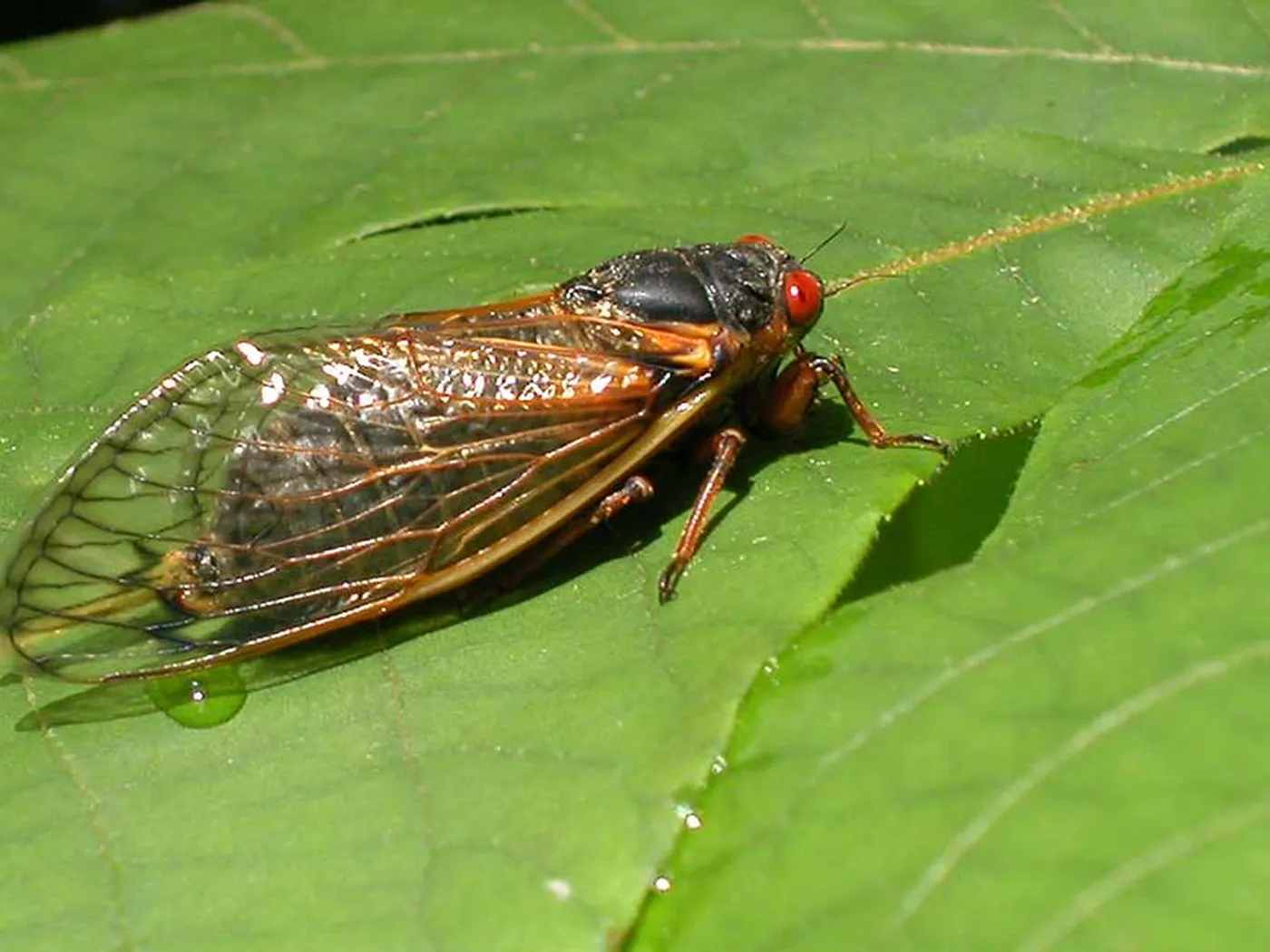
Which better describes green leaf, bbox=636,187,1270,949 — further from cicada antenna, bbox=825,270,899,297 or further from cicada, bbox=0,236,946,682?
cicada antenna, bbox=825,270,899,297

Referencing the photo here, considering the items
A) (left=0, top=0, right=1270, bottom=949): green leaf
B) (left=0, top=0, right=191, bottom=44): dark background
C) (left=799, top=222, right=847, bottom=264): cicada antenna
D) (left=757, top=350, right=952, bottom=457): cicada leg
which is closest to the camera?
(left=0, top=0, right=1270, bottom=949): green leaf

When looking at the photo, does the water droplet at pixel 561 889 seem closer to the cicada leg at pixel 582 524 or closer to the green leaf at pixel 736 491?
the green leaf at pixel 736 491

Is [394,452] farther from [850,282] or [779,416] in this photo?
[850,282]

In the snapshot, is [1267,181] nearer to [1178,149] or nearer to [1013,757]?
[1178,149]

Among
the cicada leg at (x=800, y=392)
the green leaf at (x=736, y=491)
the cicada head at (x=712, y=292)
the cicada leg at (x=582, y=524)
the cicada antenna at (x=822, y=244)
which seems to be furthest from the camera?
the cicada antenna at (x=822, y=244)

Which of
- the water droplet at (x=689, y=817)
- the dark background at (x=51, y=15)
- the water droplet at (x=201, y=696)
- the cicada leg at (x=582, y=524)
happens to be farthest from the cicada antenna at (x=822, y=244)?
the dark background at (x=51, y=15)

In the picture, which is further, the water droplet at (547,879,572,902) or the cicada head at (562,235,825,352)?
the cicada head at (562,235,825,352)

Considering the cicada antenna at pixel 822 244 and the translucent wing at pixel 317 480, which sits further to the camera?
the cicada antenna at pixel 822 244

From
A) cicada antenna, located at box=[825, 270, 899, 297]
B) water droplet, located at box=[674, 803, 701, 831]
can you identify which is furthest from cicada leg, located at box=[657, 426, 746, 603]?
water droplet, located at box=[674, 803, 701, 831]
